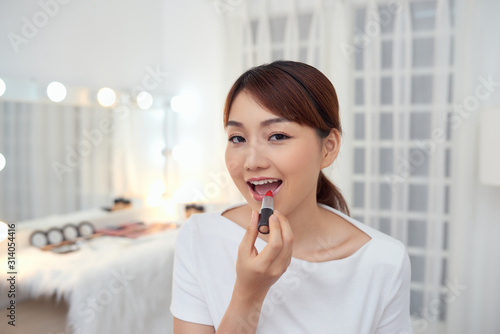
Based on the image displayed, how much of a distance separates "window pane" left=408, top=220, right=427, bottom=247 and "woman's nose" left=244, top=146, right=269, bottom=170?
1.62 m

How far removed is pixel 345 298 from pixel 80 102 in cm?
135

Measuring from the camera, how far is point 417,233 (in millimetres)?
2014

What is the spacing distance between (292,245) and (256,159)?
0.53ft

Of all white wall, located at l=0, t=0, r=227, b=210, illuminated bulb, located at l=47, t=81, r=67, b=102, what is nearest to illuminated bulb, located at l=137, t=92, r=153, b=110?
white wall, located at l=0, t=0, r=227, b=210

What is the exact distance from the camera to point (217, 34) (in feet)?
7.62

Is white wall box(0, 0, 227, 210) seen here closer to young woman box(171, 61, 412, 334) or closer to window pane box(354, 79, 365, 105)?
window pane box(354, 79, 365, 105)

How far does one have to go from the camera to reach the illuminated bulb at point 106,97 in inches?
66.5

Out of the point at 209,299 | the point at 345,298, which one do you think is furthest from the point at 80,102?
the point at 345,298

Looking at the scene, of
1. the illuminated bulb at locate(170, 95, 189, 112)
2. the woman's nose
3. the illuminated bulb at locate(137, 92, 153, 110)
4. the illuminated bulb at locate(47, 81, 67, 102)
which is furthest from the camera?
the illuminated bulb at locate(170, 95, 189, 112)

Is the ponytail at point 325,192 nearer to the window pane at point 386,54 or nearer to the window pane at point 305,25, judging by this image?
the window pane at point 386,54

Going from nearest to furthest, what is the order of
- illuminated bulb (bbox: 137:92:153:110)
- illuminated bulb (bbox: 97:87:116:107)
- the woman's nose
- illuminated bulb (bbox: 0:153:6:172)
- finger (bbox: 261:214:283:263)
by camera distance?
1. finger (bbox: 261:214:283:263)
2. the woman's nose
3. illuminated bulb (bbox: 0:153:6:172)
4. illuminated bulb (bbox: 97:87:116:107)
5. illuminated bulb (bbox: 137:92:153:110)

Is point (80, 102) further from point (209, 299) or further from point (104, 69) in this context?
point (209, 299)

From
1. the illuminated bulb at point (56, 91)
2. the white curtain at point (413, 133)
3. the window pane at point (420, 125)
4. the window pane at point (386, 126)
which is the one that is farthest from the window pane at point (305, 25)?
the illuminated bulb at point (56, 91)

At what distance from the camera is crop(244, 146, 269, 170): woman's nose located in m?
0.66
